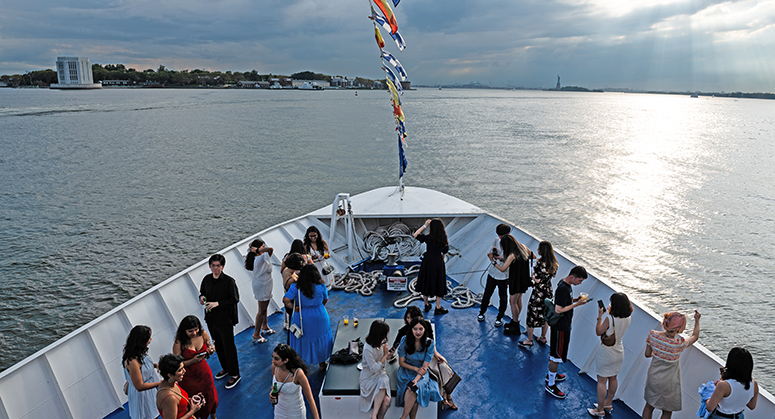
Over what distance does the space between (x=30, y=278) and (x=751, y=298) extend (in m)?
26.3

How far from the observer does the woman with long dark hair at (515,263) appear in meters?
6.32

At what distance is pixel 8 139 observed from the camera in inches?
1687

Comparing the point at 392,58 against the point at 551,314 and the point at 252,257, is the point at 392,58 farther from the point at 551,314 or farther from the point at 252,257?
the point at 551,314

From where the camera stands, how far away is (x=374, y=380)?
183 inches

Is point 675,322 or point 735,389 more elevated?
point 675,322

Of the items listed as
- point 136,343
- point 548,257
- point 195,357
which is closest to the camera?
point 136,343

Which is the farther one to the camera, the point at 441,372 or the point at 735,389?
the point at 441,372

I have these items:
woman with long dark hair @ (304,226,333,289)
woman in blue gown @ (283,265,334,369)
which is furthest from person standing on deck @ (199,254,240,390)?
woman with long dark hair @ (304,226,333,289)

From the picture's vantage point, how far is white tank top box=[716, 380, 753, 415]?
3.74 m

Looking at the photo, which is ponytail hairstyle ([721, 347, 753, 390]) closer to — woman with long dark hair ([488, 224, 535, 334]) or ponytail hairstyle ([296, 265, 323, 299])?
woman with long dark hair ([488, 224, 535, 334])

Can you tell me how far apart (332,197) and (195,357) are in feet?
76.8

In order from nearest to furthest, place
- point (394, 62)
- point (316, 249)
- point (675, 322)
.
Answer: point (675, 322), point (316, 249), point (394, 62)

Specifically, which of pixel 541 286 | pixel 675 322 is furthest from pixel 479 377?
pixel 675 322

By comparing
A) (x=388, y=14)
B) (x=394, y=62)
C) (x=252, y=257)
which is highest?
(x=388, y=14)
